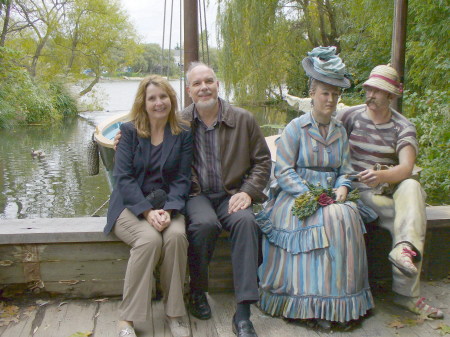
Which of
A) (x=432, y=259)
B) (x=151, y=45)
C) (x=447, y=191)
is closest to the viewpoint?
(x=432, y=259)

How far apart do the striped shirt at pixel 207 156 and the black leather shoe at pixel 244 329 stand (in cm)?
75

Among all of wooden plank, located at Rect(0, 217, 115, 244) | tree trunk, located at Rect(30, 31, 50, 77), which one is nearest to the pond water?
wooden plank, located at Rect(0, 217, 115, 244)

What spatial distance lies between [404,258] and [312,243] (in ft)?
1.51

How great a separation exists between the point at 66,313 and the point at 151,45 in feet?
83.7

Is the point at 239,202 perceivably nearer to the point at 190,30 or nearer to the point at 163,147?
the point at 163,147

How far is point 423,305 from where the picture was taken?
2725 mm

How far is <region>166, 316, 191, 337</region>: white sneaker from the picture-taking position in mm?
2531

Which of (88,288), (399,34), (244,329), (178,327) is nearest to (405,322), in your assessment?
(244,329)

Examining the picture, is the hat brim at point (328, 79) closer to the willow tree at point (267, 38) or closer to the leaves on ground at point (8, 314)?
the leaves on ground at point (8, 314)

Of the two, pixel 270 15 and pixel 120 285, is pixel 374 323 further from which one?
pixel 270 15

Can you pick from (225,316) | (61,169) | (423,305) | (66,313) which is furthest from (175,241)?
(61,169)

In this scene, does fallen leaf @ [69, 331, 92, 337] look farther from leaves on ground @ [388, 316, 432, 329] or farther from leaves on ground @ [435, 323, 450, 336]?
leaves on ground @ [435, 323, 450, 336]

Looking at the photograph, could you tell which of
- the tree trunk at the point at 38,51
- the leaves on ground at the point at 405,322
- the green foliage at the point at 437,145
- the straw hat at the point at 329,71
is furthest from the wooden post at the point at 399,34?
the tree trunk at the point at 38,51

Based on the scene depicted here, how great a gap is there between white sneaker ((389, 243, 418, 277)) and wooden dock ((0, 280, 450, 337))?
30cm
